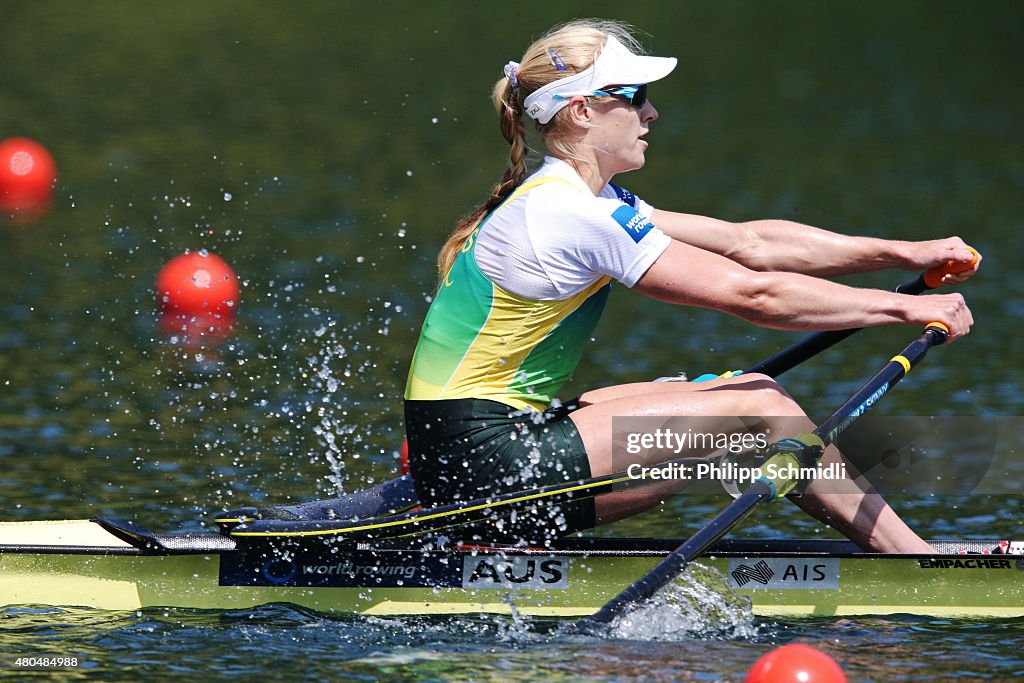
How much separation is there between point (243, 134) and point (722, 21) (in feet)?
43.2

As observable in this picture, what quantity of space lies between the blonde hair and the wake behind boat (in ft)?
3.91

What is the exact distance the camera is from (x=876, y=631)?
5789mm

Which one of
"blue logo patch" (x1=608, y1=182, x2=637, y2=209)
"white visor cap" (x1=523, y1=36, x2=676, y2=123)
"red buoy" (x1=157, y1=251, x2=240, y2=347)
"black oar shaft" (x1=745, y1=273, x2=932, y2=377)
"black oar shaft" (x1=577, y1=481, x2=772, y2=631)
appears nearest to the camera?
"black oar shaft" (x1=577, y1=481, x2=772, y2=631)

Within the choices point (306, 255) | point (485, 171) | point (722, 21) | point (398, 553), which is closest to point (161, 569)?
point (398, 553)

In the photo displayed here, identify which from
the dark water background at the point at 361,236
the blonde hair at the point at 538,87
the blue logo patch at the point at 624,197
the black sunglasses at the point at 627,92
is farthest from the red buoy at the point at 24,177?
the black sunglasses at the point at 627,92

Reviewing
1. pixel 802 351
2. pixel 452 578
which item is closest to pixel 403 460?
pixel 452 578

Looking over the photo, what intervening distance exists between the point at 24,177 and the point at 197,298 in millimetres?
4794

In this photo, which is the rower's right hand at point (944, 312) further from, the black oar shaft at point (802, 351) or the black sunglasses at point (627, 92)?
the black sunglasses at point (627, 92)

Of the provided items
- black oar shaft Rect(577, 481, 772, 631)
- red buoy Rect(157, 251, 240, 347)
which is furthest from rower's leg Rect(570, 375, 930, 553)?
red buoy Rect(157, 251, 240, 347)

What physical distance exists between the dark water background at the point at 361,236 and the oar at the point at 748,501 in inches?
8.1

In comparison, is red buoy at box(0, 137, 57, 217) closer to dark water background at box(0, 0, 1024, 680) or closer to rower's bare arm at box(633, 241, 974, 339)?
dark water background at box(0, 0, 1024, 680)

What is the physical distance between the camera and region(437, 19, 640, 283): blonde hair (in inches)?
217

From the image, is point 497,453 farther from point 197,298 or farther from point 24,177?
point 24,177

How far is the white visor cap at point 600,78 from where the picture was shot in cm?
550
